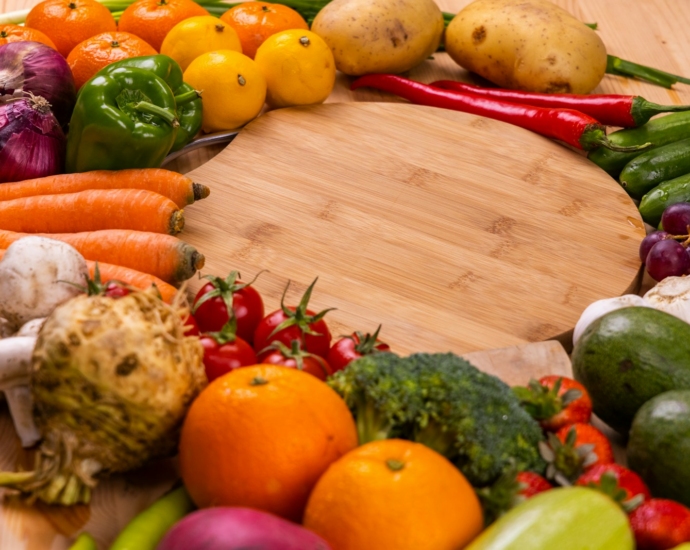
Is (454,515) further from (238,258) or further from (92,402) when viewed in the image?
(238,258)

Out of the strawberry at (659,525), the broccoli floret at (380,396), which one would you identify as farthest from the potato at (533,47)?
the strawberry at (659,525)

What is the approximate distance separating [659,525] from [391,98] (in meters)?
1.92

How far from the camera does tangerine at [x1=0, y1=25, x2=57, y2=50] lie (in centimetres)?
243

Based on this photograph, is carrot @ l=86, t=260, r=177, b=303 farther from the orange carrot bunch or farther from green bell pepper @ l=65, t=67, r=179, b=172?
green bell pepper @ l=65, t=67, r=179, b=172

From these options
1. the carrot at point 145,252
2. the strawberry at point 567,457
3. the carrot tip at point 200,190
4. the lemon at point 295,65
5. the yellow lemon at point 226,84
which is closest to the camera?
the strawberry at point 567,457

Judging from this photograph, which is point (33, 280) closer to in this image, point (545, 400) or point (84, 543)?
point (84, 543)

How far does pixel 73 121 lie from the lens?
210 cm

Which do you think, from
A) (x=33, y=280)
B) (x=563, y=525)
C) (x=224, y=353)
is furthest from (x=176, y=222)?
(x=563, y=525)

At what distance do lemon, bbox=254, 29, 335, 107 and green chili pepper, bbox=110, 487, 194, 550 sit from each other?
4.90 feet

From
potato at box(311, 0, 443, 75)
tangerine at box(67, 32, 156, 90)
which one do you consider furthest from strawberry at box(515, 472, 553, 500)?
potato at box(311, 0, 443, 75)

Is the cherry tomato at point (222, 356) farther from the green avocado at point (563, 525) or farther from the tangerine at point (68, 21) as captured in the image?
the tangerine at point (68, 21)

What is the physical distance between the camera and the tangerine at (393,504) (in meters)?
1.04

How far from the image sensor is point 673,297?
5.69ft

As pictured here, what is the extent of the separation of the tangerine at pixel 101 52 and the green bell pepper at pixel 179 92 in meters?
0.17
